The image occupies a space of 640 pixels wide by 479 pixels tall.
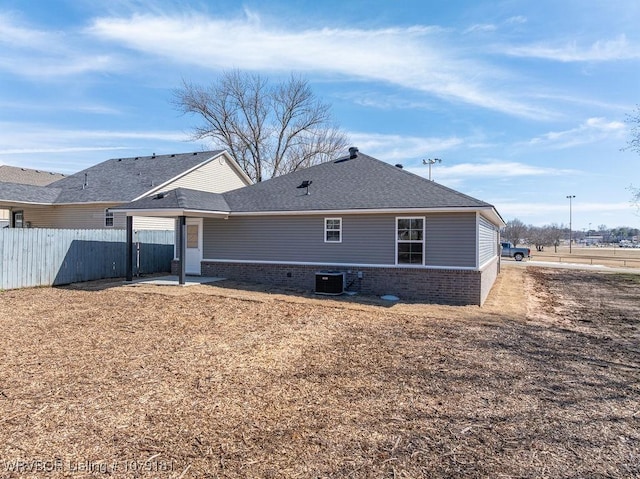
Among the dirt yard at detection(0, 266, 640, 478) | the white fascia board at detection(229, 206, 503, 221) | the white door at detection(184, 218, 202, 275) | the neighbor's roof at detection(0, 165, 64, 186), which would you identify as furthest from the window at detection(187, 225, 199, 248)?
the neighbor's roof at detection(0, 165, 64, 186)

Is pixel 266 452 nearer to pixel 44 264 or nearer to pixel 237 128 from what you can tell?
pixel 44 264

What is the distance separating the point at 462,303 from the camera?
1146cm

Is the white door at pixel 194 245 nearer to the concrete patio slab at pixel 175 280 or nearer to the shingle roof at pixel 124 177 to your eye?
the concrete patio slab at pixel 175 280

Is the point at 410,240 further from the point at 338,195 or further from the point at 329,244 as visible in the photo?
the point at 338,195

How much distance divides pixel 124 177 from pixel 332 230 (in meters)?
15.3

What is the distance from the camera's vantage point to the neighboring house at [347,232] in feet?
38.3

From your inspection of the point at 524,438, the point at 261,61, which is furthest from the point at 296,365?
the point at 261,61

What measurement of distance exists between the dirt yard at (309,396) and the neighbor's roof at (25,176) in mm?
27390

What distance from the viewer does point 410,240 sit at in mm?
12242

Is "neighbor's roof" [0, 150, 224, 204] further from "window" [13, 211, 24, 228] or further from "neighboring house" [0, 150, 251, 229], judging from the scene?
"window" [13, 211, 24, 228]

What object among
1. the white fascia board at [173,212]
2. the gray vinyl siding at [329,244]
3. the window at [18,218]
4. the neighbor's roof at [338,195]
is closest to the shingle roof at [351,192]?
the neighbor's roof at [338,195]

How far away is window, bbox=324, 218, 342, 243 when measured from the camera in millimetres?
13209

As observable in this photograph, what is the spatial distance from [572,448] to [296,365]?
332 cm

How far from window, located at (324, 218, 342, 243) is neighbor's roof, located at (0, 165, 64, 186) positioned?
28301 mm
